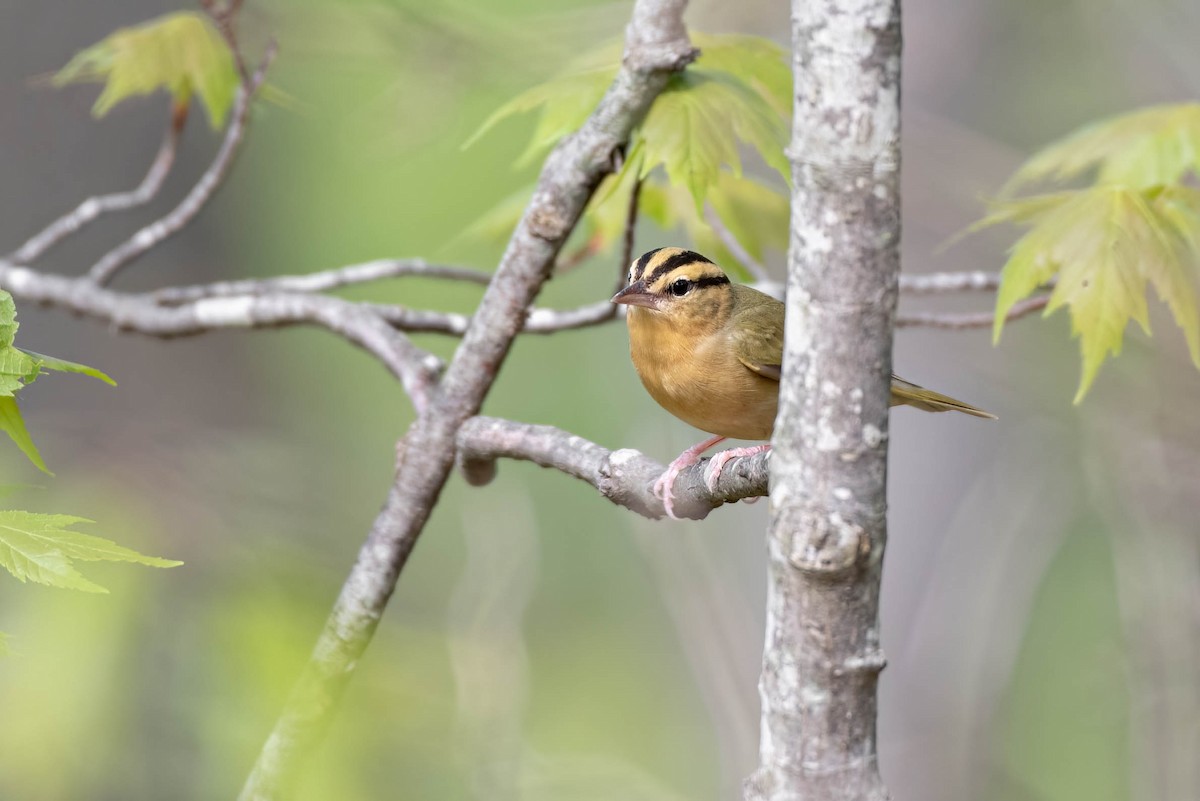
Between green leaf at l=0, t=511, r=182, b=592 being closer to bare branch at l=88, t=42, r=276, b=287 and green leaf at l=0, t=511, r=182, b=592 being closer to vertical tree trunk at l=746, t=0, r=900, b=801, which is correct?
vertical tree trunk at l=746, t=0, r=900, b=801

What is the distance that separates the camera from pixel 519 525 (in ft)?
16.1

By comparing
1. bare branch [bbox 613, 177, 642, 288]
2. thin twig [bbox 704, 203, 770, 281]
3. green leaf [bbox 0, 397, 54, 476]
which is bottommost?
green leaf [bbox 0, 397, 54, 476]

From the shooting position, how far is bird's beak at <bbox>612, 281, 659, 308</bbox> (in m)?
2.98

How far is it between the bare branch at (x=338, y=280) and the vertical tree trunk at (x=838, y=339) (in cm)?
191

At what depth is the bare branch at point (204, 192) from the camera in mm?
3314

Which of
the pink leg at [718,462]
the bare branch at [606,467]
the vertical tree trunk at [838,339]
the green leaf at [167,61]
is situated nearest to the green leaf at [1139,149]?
the pink leg at [718,462]

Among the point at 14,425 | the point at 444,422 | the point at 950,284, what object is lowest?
the point at 14,425

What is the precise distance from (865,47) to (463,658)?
11.3 feet

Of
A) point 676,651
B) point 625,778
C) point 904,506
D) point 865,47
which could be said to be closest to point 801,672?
point 865,47

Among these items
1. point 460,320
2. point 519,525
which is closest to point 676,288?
point 460,320

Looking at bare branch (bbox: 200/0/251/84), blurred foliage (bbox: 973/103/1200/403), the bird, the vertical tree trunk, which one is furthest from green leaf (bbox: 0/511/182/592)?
blurred foliage (bbox: 973/103/1200/403)

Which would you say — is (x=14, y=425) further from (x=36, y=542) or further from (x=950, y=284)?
(x=950, y=284)

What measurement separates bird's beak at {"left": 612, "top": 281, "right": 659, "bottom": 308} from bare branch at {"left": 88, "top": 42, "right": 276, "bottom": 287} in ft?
4.08

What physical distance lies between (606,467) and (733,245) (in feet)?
4.45
